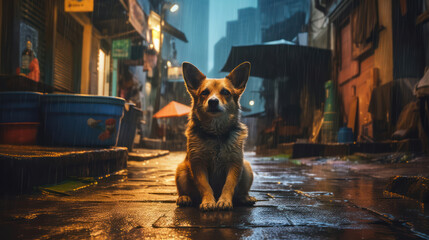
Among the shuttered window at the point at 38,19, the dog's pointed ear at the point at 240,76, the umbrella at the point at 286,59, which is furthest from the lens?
the umbrella at the point at 286,59

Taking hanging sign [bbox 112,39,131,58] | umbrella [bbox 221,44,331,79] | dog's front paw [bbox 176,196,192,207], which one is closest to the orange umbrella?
umbrella [bbox 221,44,331,79]

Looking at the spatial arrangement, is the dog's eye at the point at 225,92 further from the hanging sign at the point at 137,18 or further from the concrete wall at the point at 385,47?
the hanging sign at the point at 137,18

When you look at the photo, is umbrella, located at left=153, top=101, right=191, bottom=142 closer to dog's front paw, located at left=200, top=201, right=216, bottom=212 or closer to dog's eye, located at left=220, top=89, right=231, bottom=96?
dog's eye, located at left=220, top=89, right=231, bottom=96

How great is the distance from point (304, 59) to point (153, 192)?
42.0 ft

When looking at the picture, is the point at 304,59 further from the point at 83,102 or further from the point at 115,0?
the point at 83,102

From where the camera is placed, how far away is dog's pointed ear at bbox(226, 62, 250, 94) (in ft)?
10.6

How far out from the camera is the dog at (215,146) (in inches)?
112

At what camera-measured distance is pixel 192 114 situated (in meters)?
3.24

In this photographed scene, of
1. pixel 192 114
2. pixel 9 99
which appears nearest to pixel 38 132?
pixel 9 99

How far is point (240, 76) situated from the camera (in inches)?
129

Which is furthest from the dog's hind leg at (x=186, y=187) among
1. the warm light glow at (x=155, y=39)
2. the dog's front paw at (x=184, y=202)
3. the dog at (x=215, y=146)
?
the warm light glow at (x=155, y=39)

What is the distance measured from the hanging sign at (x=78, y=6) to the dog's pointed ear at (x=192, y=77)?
610 centimetres

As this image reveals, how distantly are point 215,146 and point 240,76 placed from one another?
0.82m

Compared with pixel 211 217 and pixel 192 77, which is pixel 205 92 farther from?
pixel 211 217
